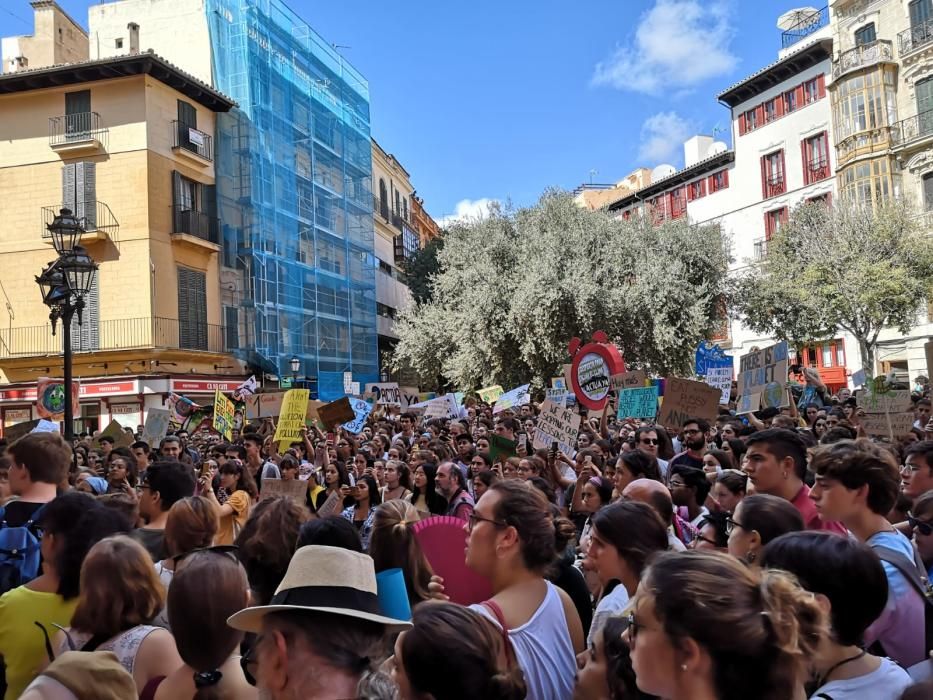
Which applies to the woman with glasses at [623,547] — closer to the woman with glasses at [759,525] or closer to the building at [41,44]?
the woman with glasses at [759,525]

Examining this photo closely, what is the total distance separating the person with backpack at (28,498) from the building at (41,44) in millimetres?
28806

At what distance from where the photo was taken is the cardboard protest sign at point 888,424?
31.0ft

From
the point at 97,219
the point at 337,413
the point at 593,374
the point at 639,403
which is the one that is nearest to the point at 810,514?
the point at 593,374

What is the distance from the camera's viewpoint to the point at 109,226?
26.6 m

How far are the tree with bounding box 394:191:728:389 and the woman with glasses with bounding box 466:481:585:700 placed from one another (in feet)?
77.8

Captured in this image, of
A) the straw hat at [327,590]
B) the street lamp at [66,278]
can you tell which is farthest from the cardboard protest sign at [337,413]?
the straw hat at [327,590]

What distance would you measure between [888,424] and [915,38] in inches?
1126

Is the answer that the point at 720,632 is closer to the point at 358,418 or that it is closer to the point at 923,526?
the point at 923,526

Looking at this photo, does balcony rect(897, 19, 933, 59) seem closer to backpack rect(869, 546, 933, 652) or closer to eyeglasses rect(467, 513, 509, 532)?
backpack rect(869, 546, 933, 652)

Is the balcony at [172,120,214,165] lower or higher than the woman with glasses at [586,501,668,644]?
higher

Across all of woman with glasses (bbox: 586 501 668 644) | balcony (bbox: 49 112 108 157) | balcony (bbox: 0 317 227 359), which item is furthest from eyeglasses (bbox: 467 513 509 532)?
balcony (bbox: 49 112 108 157)

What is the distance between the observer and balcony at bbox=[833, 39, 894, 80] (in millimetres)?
32375

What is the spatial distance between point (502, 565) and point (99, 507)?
6.18 feet

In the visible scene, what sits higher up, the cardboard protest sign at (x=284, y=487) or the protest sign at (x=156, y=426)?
the protest sign at (x=156, y=426)
